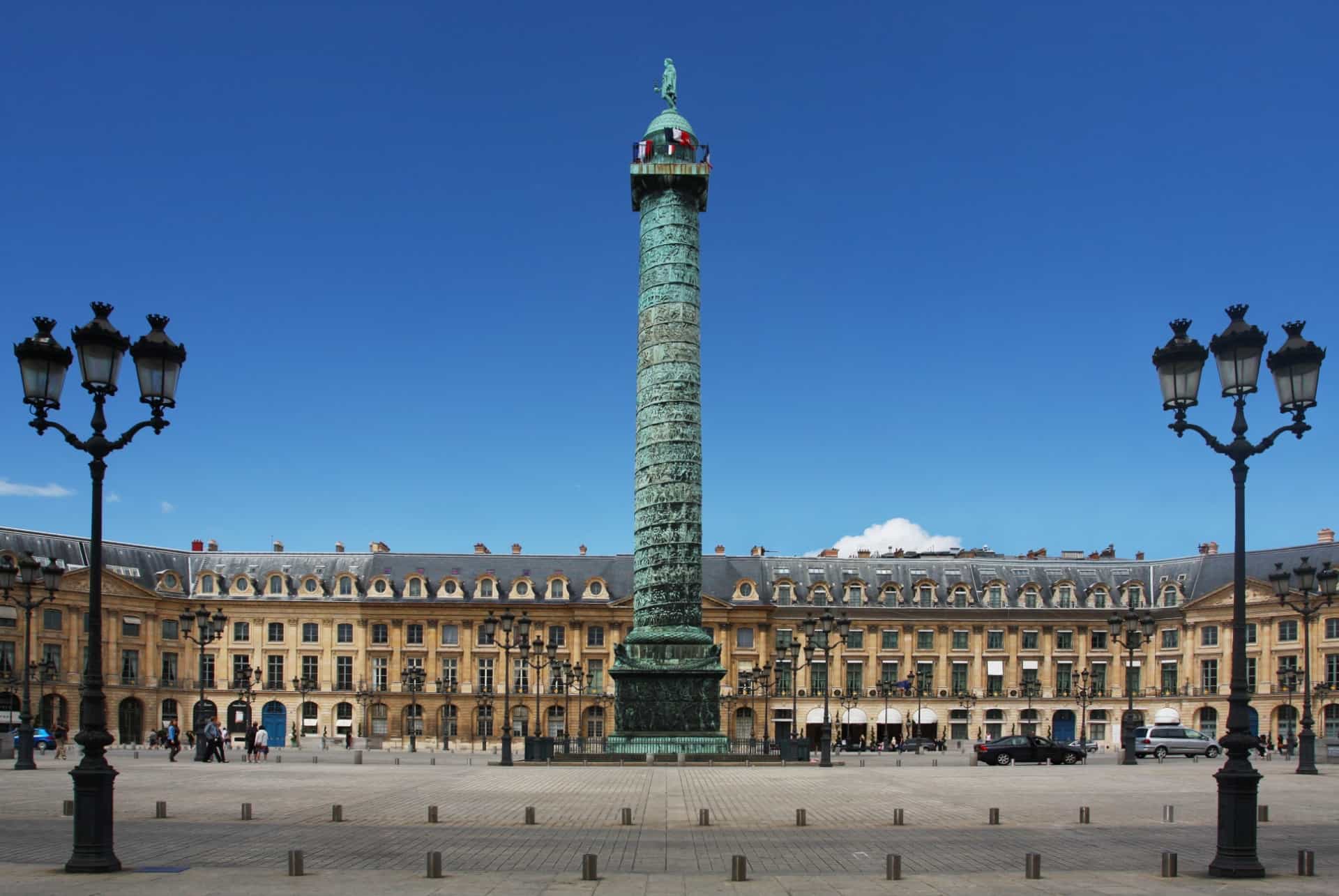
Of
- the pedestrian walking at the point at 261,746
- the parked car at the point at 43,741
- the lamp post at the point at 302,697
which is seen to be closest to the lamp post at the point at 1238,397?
the pedestrian walking at the point at 261,746

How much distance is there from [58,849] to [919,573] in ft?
209

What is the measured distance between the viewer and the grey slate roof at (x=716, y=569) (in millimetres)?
72750

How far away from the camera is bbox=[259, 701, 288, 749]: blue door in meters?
67.1

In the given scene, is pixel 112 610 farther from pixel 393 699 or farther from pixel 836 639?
pixel 836 639

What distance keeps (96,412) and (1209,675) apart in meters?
65.9

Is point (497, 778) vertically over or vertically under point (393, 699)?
over

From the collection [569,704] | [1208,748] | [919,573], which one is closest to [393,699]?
[569,704]

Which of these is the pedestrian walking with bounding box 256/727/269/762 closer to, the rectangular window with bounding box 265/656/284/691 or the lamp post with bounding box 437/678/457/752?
the lamp post with bounding box 437/678/457/752

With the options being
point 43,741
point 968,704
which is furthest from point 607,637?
point 43,741

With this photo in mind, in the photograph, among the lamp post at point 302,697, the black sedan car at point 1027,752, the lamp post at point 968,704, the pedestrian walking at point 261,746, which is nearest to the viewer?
the black sedan car at point 1027,752

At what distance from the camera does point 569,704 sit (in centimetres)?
7006

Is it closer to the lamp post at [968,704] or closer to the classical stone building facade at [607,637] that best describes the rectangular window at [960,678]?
the classical stone building facade at [607,637]

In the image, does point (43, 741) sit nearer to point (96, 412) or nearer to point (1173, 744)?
point (1173, 744)

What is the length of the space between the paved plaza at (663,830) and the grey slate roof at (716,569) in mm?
44590
